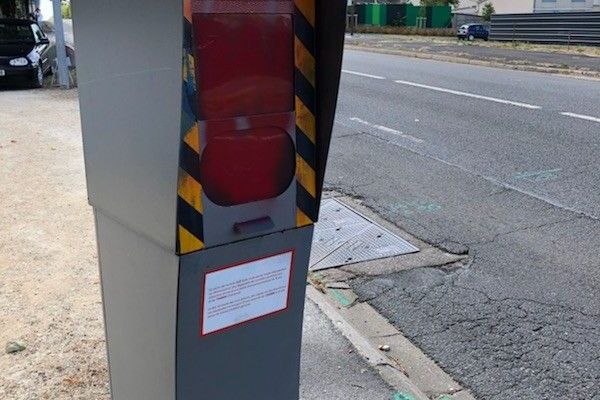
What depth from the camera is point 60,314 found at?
3555 millimetres

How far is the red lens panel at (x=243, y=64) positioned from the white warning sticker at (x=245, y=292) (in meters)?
0.46

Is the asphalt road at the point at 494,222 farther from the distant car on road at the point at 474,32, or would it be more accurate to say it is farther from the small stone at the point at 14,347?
the distant car on road at the point at 474,32

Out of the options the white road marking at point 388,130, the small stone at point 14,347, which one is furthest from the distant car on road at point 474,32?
the small stone at point 14,347

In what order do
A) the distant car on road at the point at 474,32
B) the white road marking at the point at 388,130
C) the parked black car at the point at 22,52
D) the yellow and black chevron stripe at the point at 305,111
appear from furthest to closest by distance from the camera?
the distant car on road at the point at 474,32 → the parked black car at the point at 22,52 → the white road marking at the point at 388,130 → the yellow and black chevron stripe at the point at 305,111

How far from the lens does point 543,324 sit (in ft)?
12.2

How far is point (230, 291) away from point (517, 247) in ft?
11.5

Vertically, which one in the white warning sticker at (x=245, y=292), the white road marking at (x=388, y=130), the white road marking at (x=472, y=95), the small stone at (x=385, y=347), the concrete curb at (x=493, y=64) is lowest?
the small stone at (x=385, y=347)

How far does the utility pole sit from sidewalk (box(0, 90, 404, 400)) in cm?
701

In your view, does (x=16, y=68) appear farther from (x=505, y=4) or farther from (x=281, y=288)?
(x=505, y=4)

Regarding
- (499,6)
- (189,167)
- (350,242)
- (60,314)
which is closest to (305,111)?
(189,167)

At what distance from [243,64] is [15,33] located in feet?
47.1

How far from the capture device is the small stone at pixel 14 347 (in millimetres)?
3170

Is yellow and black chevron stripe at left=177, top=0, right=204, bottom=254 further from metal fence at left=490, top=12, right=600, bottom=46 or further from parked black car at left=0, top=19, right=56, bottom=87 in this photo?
metal fence at left=490, top=12, right=600, bottom=46

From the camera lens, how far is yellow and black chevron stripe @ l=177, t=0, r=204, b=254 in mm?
1567
